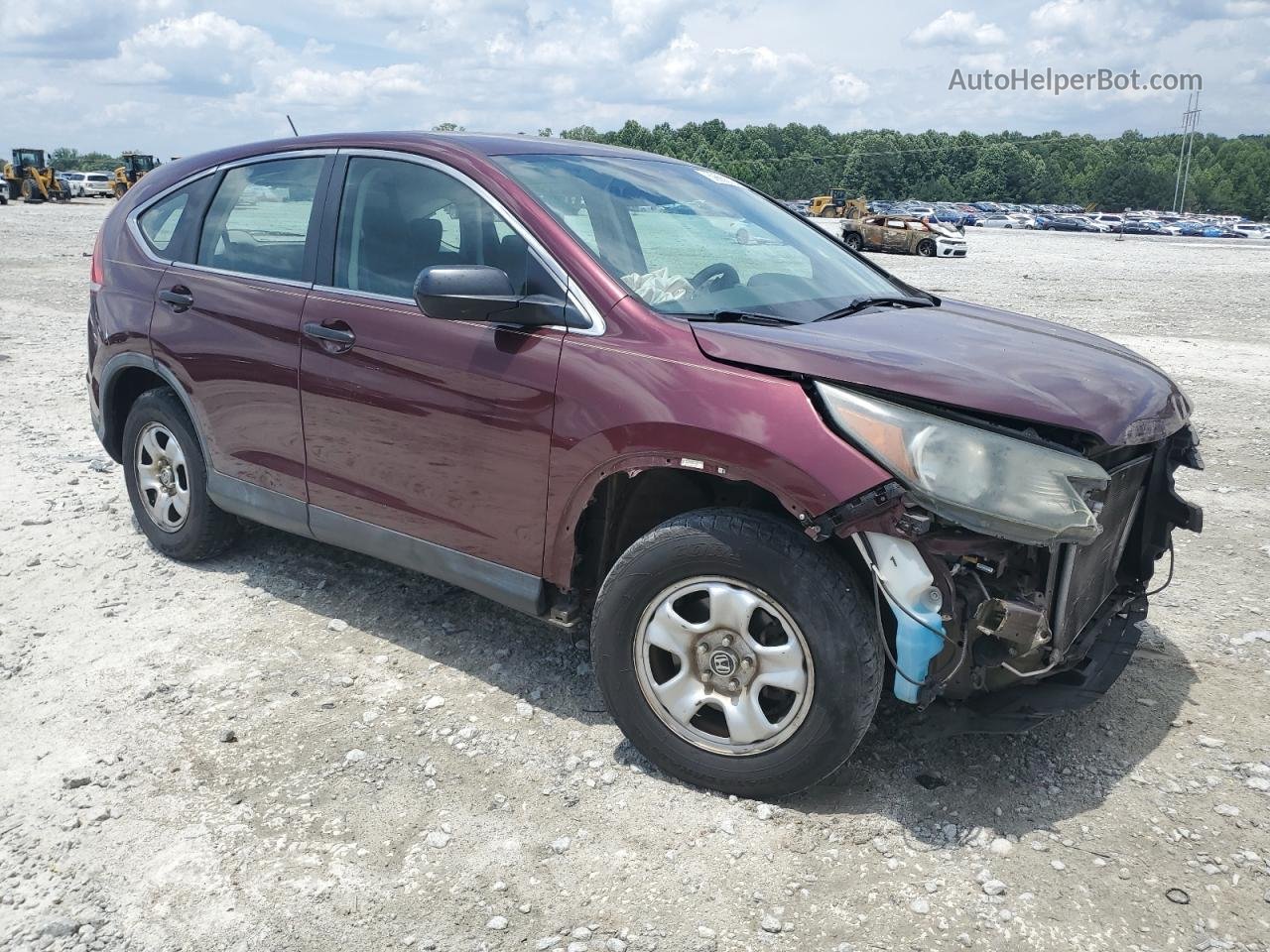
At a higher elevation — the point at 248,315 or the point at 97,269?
the point at 97,269

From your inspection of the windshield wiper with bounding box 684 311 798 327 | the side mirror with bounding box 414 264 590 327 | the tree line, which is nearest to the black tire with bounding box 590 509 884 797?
the windshield wiper with bounding box 684 311 798 327

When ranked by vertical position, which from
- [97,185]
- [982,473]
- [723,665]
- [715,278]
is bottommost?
[723,665]

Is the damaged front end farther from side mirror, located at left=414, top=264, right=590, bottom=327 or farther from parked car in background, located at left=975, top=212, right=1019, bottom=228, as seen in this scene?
parked car in background, located at left=975, top=212, right=1019, bottom=228

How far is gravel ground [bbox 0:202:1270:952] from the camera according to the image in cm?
266

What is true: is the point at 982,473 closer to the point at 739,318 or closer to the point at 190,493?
the point at 739,318

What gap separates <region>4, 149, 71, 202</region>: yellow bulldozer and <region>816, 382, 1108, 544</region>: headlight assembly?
180 feet

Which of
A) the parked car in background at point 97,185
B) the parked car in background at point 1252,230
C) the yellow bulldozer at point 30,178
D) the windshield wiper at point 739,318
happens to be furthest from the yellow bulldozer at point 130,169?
the parked car in background at point 1252,230

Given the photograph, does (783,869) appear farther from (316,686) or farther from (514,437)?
(316,686)

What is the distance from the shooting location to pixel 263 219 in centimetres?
432

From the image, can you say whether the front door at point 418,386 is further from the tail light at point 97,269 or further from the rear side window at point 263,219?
the tail light at point 97,269

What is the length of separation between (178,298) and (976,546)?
11.4ft

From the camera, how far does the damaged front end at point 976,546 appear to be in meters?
→ 2.68

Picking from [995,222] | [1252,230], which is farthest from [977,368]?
[1252,230]

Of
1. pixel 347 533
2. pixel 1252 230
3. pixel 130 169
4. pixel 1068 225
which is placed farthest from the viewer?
pixel 1252 230
